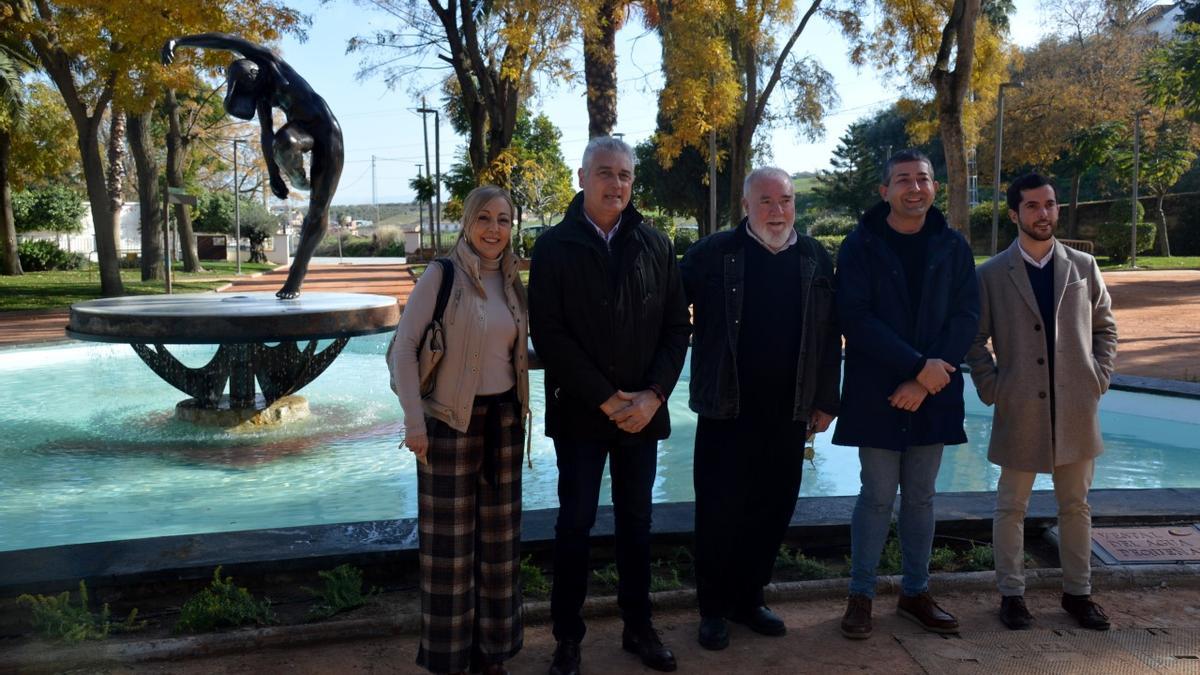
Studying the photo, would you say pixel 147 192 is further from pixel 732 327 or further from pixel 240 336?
pixel 732 327

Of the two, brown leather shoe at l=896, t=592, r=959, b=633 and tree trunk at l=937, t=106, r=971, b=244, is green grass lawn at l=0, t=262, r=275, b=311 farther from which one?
brown leather shoe at l=896, t=592, r=959, b=633

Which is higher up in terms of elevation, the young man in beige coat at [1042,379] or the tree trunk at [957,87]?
the tree trunk at [957,87]

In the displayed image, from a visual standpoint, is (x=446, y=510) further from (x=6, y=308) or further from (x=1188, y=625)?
(x=6, y=308)

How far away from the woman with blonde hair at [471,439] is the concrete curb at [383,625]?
16.5 inches

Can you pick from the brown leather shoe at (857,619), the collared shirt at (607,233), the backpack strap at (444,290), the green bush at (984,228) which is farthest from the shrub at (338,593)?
the green bush at (984,228)

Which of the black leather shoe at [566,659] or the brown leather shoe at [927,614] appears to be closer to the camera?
the black leather shoe at [566,659]

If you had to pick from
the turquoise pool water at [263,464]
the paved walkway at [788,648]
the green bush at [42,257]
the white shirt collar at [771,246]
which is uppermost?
the white shirt collar at [771,246]

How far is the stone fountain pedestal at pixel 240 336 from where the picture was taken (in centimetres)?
637

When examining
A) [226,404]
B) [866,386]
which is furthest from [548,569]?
[226,404]

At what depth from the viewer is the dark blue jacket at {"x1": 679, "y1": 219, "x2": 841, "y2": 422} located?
133 inches

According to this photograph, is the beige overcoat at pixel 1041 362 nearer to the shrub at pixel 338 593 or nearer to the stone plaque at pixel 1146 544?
the stone plaque at pixel 1146 544

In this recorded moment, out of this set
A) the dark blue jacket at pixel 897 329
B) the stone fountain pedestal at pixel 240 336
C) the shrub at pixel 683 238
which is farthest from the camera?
the shrub at pixel 683 238

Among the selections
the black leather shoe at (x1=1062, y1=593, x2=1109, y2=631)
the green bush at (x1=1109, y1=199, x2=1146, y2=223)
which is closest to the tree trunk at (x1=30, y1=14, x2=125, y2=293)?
the black leather shoe at (x1=1062, y1=593, x2=1109, y2=631)

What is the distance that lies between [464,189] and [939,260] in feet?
96.6
